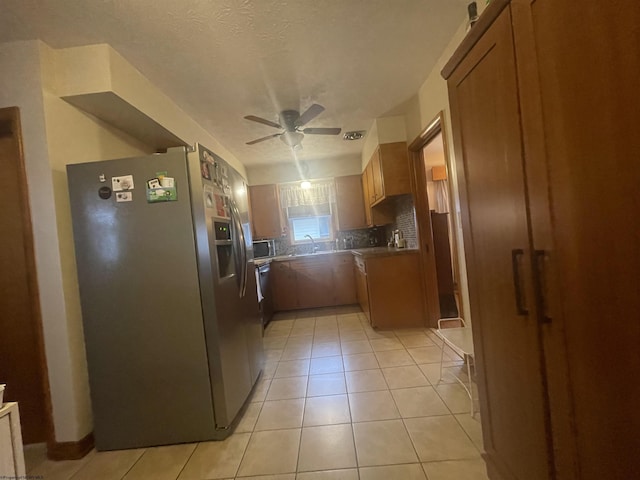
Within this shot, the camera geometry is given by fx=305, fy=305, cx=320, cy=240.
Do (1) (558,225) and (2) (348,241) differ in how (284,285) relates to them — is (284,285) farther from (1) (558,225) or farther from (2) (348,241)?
(1) (558,225)

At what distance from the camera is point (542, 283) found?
874 millimetres

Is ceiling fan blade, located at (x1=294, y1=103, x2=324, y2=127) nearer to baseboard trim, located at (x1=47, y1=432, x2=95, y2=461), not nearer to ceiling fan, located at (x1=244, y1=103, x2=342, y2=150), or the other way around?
ceiling fan, located at (x1=244, y1=103, x2=342, y2=150)

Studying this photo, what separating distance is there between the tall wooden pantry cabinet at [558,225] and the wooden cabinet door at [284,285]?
3564 millimetres

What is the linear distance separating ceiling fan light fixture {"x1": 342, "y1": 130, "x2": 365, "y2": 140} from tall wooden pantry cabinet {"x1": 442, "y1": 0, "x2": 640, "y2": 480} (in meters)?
2.77

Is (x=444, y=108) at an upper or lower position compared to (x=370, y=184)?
upper

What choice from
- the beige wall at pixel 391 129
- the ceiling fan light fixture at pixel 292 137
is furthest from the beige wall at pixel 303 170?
the ceiling fan light fixture at pixel 292 137

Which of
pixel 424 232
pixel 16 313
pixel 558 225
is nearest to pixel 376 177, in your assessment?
pixel 424 232

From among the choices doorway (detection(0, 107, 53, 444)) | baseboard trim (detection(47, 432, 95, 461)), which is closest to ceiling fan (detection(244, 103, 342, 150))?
doorway (detection(0, 107, 53, 444))

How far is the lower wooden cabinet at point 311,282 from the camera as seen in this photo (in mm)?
4602

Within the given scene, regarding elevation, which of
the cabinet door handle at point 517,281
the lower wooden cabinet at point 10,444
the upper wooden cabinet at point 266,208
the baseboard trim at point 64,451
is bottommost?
the baseboard trim at point 64,451

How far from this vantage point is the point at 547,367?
885mm

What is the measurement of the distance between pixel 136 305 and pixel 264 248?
11.4 feet

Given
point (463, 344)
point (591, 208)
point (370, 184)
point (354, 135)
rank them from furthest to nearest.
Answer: point (370, 184) < point (354, 135) < point (463, 344) < point (591, 208)

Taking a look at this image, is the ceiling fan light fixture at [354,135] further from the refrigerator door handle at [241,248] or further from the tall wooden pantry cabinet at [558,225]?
the tall wooden pantry cabinet at [558,225]
